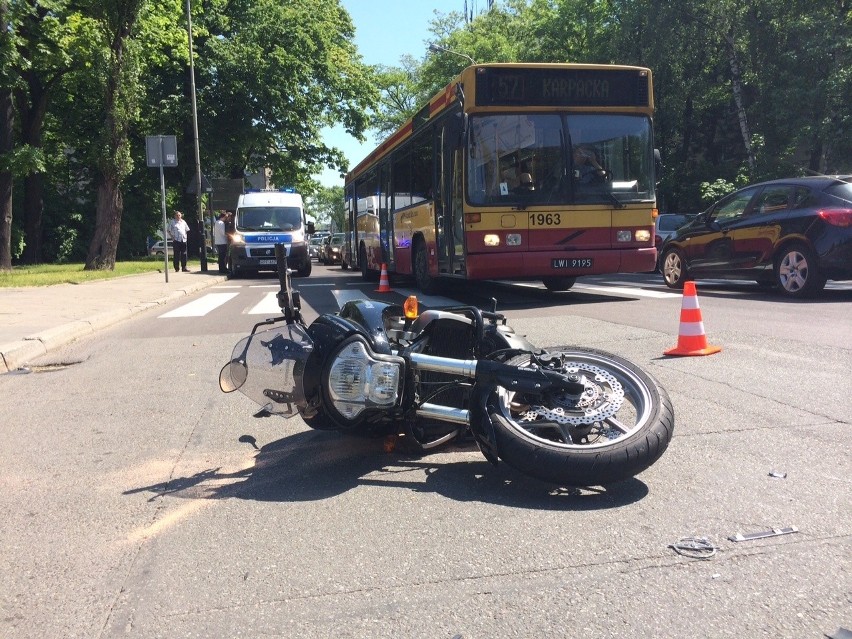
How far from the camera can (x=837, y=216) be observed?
386 inches

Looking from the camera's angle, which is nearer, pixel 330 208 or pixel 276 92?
pixel 276 92

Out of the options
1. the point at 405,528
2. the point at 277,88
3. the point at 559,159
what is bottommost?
the point at 405,528

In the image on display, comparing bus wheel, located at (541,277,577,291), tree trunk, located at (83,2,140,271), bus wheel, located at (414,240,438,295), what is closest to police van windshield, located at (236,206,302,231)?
tree trunk, located at (83,2,140,271)

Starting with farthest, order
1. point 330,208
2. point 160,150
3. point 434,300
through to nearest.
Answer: point 330,208
point 160,150
point 434,300

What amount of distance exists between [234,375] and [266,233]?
19.5 meters

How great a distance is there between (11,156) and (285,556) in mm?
22000

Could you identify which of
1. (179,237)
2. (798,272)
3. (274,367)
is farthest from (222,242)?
(274,367)

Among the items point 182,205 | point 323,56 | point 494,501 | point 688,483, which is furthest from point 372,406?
point 182,205

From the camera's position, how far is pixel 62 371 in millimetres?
7445

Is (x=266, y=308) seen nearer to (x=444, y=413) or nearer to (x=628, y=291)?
(x=628, y=291)

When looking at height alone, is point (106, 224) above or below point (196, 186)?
below

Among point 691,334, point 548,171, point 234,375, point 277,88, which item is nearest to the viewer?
point 234,375

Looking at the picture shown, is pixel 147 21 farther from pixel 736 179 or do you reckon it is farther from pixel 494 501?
pixel 494 501

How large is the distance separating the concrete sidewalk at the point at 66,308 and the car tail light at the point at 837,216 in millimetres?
9806
